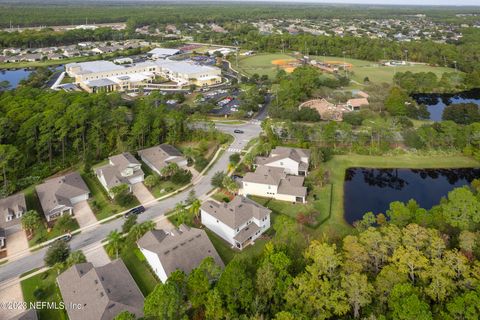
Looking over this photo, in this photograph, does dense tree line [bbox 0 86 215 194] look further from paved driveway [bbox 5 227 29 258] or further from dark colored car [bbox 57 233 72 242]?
dark colored car [bbox 57 233 72 242]

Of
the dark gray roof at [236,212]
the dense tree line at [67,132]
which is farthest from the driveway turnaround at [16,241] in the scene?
the dark gray roof at [236,212]

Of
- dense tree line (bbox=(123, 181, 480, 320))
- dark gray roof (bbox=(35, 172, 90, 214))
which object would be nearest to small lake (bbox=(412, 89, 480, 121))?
dense tree line (bbox=(123, 181, 480, 320))

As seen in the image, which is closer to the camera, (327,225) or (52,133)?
(327,225)

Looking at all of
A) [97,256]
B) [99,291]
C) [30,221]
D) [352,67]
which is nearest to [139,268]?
[97,256]

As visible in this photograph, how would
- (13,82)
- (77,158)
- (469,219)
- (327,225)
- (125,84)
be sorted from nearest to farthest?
1. (469,219)
2. (327,225)
3. (77,158)
4. (125,84)
5. (13,82)

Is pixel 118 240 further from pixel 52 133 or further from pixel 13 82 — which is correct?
pixel 13 82

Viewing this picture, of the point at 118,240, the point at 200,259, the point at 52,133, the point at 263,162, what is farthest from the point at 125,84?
the point at 200,259

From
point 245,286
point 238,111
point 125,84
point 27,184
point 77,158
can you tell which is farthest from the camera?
point 125,84

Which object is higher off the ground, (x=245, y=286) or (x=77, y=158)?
(x=245, y=286)
